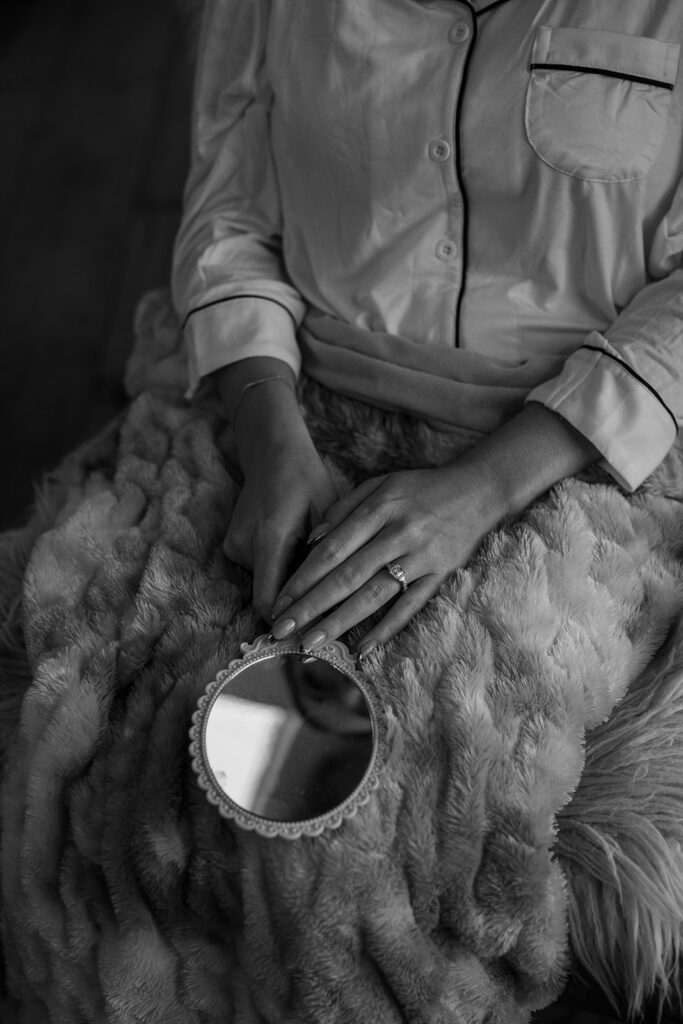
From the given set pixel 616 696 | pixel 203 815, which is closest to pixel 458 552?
pixel 616 696

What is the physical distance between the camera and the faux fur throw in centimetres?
55

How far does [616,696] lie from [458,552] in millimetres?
154

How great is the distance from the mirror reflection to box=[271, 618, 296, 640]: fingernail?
0.05 ft

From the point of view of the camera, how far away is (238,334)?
0.83m

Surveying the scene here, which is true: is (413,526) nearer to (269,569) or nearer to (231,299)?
(269,569)

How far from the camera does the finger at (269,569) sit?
2.17 feet

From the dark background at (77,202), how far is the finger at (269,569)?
2.44 feet

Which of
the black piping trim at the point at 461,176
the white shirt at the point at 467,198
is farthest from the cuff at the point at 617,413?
the black piping trim at the point at 461,176

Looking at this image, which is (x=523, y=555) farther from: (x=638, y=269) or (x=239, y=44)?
(x=239, y=44)

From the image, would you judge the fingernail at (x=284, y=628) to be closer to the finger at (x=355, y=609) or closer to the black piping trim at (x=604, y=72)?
the finger at (x=355, y=609)

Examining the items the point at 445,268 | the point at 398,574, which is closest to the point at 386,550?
the point at 398,574

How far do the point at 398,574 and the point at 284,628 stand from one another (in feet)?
0.31

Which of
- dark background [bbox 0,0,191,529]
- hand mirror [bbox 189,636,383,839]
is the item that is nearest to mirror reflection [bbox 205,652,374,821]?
hand mirror [bbox 189,636,383,839]

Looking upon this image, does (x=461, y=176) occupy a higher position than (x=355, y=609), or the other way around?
(x=461, y=176)
